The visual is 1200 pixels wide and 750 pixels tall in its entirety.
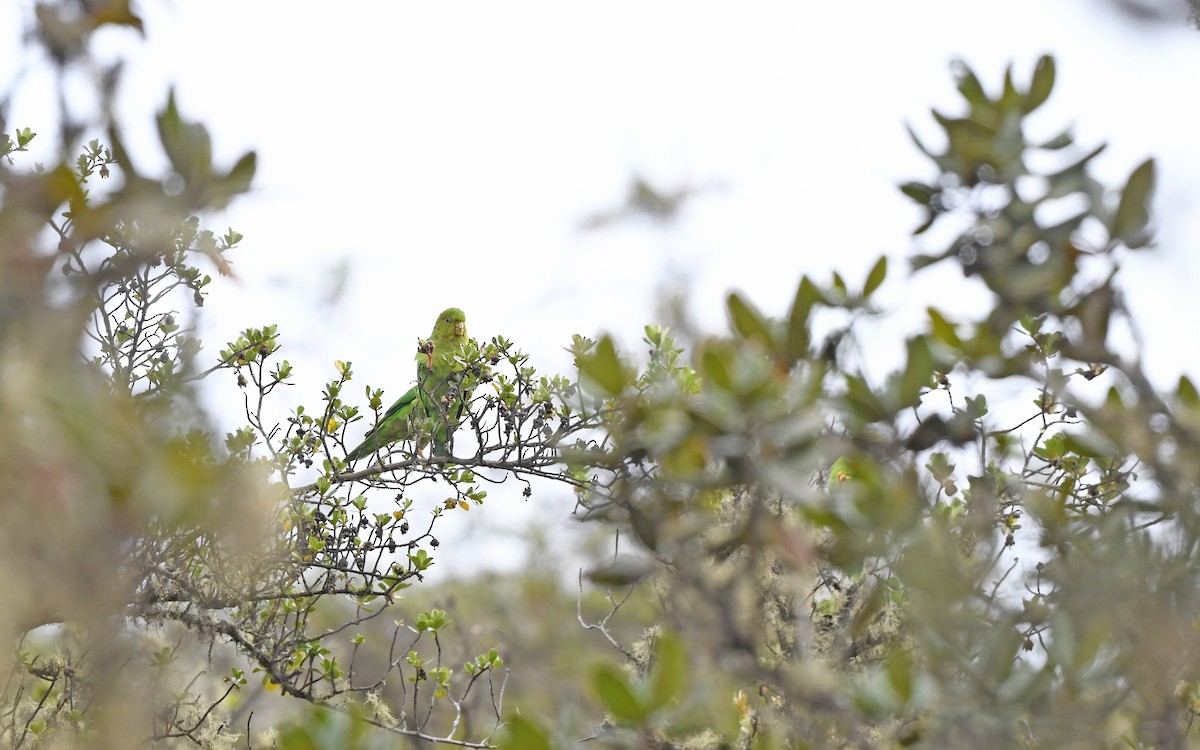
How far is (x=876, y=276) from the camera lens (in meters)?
1.35

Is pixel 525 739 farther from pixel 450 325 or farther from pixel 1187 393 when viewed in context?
pixel 450 325

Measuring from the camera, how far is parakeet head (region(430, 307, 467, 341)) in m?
6.29

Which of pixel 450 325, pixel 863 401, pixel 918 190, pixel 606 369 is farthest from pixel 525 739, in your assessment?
pixel 450 325

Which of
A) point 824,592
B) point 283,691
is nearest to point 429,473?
point 283,691

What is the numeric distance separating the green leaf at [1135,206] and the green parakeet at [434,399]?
2597mm

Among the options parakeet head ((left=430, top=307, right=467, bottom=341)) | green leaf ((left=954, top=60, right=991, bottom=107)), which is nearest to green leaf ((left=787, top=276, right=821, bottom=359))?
green leaf ((left=954, top=60, right=991, bottom=107))

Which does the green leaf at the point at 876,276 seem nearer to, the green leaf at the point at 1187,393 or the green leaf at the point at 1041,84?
the green leaf at the point at 1041,84

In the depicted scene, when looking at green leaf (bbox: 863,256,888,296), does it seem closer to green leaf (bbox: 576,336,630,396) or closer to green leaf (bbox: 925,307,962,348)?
green leaf (bbox: 925,307,962,348)

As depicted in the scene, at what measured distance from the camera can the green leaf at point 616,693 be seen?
105 centimetres

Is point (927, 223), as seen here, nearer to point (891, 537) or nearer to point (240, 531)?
point (891, 537)

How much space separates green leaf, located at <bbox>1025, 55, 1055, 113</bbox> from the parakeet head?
Answer: 5030 mm

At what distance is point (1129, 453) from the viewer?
144cm

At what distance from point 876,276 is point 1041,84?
1.31ft

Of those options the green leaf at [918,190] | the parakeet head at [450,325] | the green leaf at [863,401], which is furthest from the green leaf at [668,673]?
the parakeet head at [450,325]
